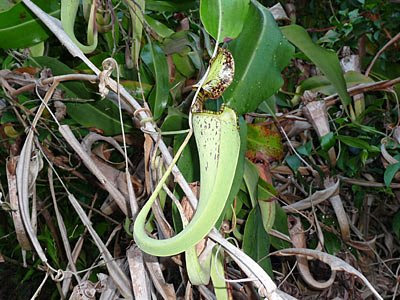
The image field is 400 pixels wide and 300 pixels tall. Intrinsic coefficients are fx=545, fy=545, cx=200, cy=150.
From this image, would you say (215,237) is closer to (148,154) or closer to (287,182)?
(148,154)

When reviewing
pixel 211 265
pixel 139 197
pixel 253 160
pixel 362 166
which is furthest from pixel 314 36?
pixel 211 265

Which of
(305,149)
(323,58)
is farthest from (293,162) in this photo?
(323,58)

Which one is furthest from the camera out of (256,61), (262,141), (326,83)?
(326,83)

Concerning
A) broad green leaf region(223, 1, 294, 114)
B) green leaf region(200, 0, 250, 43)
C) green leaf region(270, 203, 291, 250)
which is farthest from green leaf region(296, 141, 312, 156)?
green leaf region(200, 0, 250, 43)

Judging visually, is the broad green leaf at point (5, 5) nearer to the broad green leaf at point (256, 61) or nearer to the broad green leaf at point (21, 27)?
the broad green leaf at point (21, 27)

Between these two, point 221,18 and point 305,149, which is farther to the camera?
point 305,149

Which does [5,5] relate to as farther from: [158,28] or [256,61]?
[256,61]

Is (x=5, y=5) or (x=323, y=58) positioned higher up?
(x=5, y=5)
